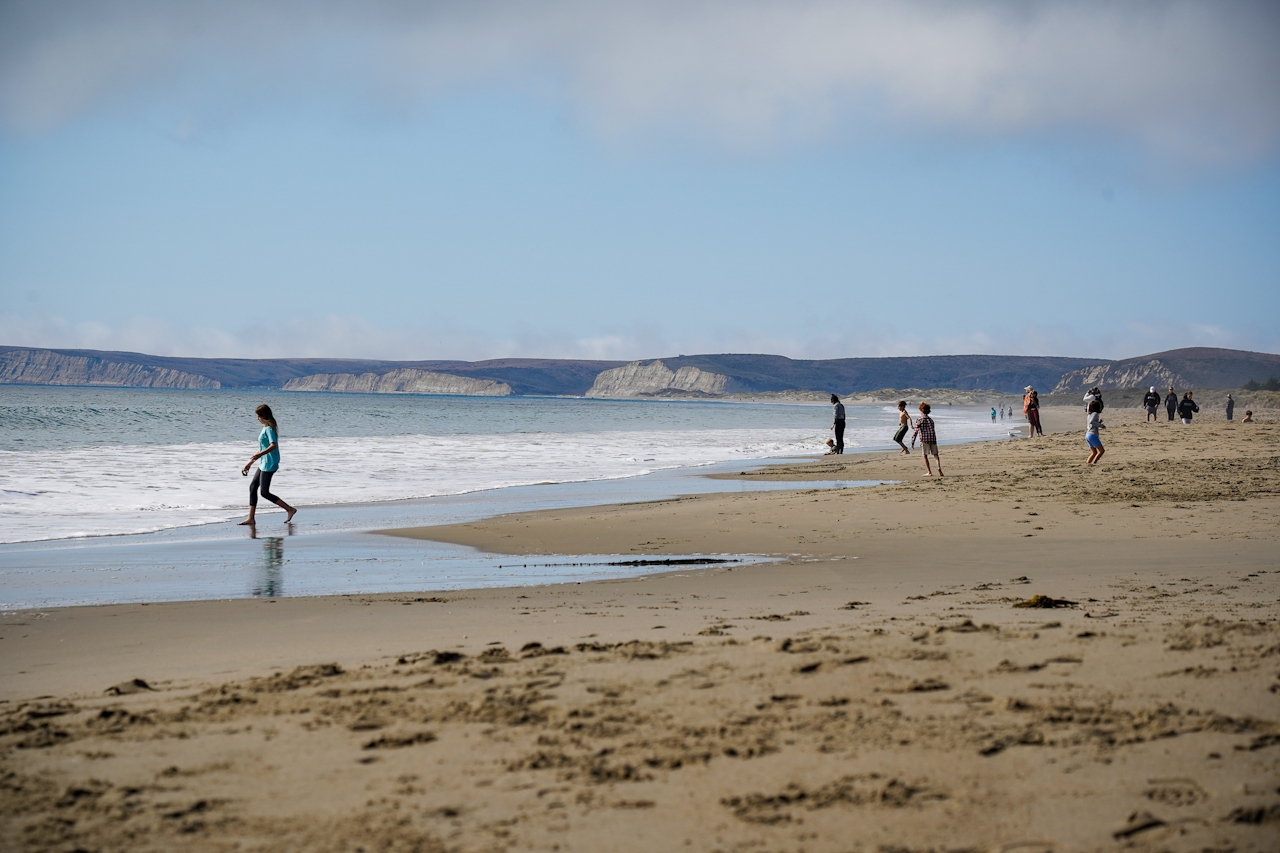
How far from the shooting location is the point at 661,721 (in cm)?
371

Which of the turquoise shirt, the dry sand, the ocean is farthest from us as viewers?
the turquoise shirt

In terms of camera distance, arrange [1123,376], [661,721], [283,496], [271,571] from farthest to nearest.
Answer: [1123,376] → [283,496] → [271,571] → [661,721]

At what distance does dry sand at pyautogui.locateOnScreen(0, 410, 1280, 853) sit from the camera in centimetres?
288

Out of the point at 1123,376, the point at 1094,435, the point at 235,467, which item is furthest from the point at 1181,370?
the point at 235,467

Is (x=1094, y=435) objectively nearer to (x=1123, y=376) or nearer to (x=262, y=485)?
(x=262, y=485)

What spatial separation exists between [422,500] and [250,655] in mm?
11079

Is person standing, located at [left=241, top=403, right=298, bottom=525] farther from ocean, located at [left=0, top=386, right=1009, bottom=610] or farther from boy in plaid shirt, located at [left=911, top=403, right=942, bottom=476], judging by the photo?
boy in plaid shirt, located at [left=911, top=403, right=942, bottom=476]

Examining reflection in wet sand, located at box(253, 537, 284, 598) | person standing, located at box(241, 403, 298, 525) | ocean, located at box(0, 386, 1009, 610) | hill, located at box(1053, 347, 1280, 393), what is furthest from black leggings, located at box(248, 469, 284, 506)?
hill, located at box(1053, 347, 1280, 393)

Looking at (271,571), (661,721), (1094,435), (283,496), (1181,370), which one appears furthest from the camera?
(1181,370)

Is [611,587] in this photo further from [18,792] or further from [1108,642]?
[18,792]

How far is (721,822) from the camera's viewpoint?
2896 millimetres

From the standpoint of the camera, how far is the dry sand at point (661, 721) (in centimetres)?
288

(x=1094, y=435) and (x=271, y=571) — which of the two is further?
(x=1094, y=435)

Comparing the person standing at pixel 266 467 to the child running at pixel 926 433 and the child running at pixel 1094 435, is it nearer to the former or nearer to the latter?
the child running at pixel 926 433
